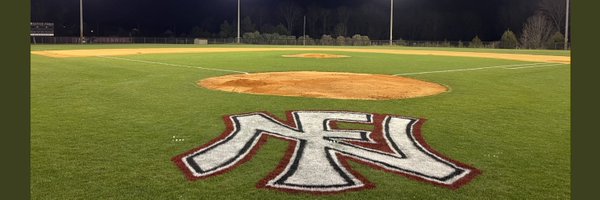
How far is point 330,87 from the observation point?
1285 centimetres

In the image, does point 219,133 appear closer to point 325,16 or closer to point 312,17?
point 312,17

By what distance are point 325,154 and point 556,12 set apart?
278ft

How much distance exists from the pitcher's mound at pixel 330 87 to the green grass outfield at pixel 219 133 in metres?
0.72

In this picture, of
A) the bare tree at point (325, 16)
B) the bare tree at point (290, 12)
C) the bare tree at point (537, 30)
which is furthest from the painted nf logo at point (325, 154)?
the bare tree at point (325, 16)

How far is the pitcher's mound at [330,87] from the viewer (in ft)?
37.4

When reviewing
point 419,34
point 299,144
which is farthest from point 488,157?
point 419,34

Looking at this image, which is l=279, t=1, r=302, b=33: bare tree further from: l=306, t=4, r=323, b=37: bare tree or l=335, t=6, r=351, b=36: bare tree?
l=335, t=6, r=351, b=36: bare tree

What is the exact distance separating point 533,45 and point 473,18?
44602 mm

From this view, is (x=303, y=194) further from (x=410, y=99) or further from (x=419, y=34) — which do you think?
(x=419, y=34)

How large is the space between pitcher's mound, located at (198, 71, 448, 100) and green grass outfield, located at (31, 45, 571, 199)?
72cm

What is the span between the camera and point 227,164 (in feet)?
17.5

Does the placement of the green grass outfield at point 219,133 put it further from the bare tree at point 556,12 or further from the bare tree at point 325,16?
the bare tree at point 325,16

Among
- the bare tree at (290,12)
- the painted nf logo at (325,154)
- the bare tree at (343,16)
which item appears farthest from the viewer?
the bare tree at (343,16)

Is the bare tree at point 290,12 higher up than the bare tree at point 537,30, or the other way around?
the bare tree at point 290,12
